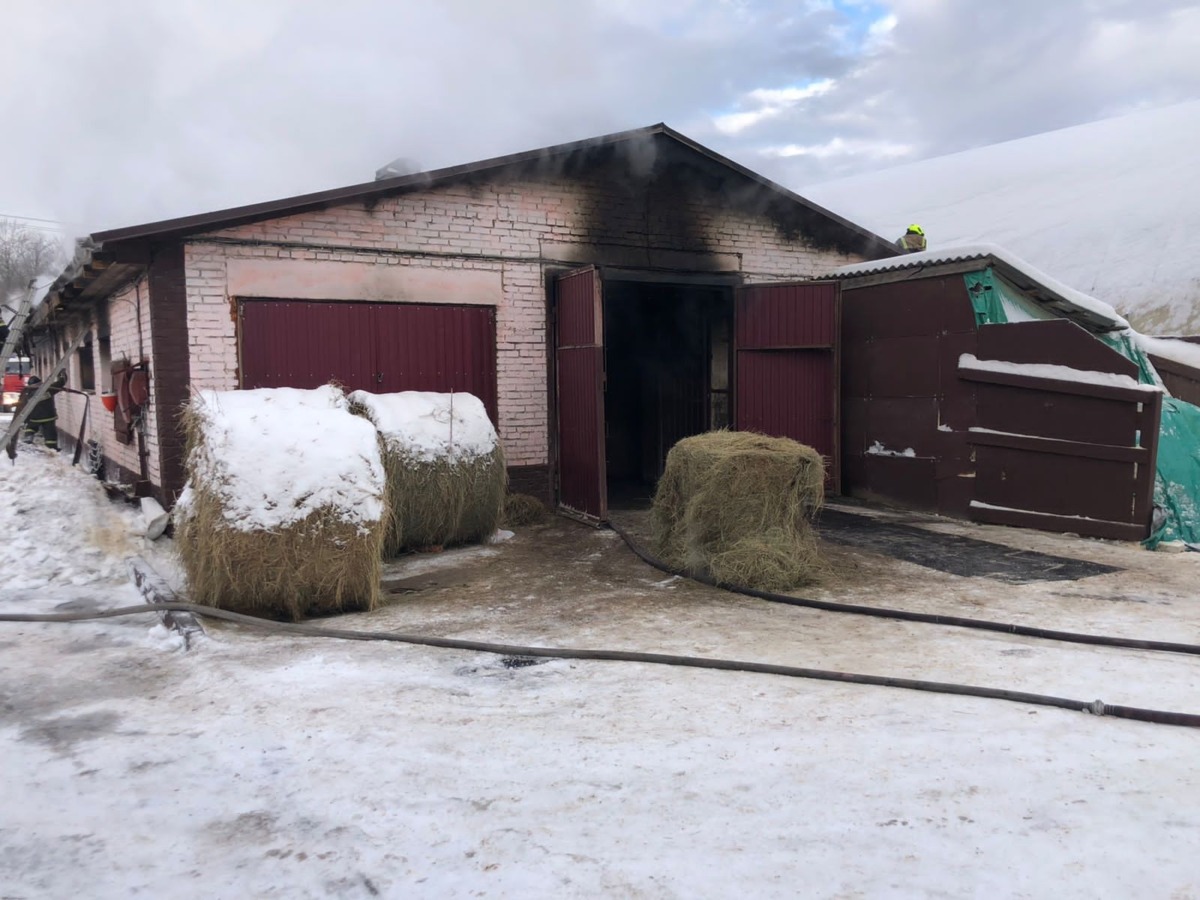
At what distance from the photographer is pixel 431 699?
3.77m

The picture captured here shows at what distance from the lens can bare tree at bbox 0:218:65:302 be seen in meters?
23.0

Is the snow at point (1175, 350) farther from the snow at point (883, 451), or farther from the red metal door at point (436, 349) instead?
the red metal door at point (436, 349)

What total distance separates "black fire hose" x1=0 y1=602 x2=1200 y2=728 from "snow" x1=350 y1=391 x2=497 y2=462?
7.40ft

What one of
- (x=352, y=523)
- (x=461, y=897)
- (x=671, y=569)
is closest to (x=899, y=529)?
(x=671, y=569)

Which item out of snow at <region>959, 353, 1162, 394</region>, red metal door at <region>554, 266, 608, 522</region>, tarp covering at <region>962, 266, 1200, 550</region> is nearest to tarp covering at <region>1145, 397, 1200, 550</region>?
tarp covering at <region>962, 266, 1200, 550</region>

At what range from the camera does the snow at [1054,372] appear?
278 inches

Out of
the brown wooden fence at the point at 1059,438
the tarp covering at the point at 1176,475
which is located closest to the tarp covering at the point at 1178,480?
the tarp covering at the point at 1176,475

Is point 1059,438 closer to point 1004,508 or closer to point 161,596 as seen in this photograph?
point 1004,508

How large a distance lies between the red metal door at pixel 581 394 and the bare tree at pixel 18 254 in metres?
18.3

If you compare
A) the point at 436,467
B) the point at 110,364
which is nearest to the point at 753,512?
the point at 436,467

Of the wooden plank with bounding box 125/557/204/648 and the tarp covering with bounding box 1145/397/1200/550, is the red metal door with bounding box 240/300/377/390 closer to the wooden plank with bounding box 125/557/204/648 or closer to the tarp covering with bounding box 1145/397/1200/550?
the wooden plank with bounding box 125/557/204/648

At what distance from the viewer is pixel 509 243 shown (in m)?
8.89

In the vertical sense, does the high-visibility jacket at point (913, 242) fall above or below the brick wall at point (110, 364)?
above

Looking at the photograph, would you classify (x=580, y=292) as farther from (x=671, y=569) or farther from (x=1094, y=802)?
(x=1094, y=802)
